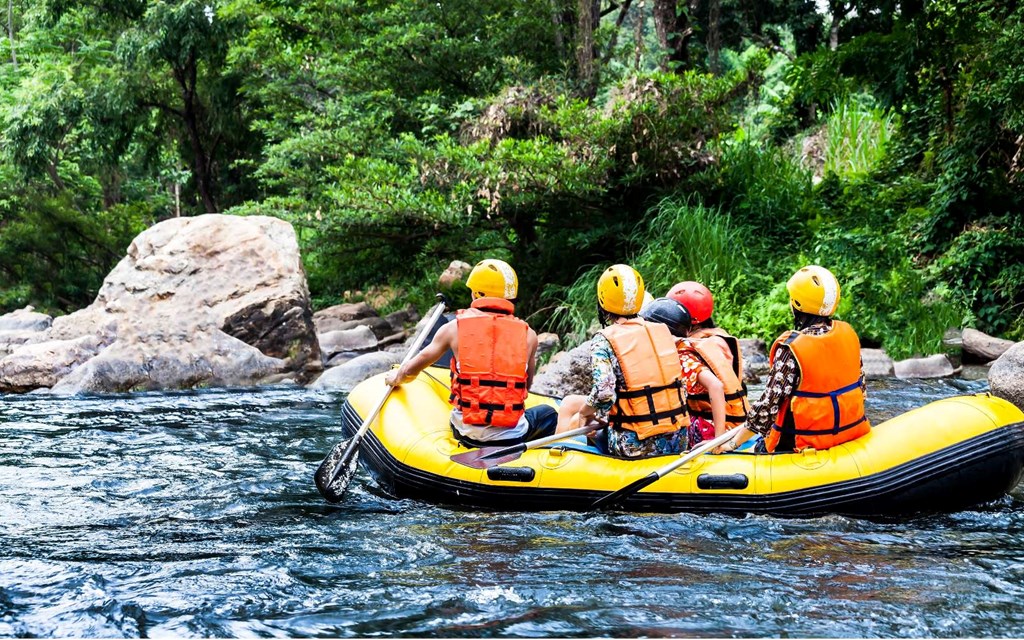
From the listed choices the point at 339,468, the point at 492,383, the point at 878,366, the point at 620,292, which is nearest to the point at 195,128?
the point at 878,366

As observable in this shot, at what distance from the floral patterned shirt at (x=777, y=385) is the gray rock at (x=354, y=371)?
18.1ft

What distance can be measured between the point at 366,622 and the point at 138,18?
15.4 m

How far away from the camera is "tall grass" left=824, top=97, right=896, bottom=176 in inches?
520

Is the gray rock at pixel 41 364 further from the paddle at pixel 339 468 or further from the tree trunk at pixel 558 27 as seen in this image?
the tree trunk at pixel 558 27

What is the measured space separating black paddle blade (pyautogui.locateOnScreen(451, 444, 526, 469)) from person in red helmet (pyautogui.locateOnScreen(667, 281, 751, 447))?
92cm

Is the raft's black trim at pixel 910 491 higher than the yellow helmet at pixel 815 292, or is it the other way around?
the yellow helmet at pixel 815 292

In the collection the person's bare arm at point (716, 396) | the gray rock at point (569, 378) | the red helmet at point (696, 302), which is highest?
the red helmet at point (696, 302)

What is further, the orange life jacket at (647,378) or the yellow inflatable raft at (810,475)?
the orange life jacket at (647,378)

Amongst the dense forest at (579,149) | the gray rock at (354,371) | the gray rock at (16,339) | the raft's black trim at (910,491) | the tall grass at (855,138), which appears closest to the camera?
the raft's black trim at (910,491)

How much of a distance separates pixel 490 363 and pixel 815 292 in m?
1.65

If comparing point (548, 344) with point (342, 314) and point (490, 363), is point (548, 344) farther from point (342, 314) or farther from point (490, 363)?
point (490, 363)

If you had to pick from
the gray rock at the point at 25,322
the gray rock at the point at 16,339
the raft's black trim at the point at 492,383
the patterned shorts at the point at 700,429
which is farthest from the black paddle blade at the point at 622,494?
the gray rock at the point at 25,322

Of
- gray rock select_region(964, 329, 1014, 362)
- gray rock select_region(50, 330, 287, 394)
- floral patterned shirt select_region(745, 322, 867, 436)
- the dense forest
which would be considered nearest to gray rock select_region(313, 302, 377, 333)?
the dense forest

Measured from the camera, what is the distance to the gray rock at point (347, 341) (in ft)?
38.4
